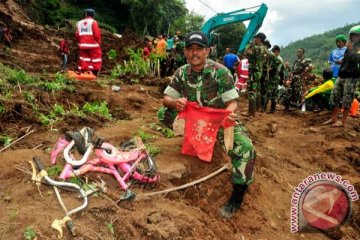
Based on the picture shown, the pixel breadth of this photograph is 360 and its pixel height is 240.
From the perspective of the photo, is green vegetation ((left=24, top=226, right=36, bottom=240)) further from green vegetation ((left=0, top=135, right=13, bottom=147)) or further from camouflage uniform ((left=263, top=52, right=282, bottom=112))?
camouflage uniform ((left=263, top=52, right=282, bottom=112))

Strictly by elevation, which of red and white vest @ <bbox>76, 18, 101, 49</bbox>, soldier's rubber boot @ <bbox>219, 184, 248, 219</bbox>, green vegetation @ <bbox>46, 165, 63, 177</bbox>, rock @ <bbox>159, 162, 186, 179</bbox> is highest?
red and white vest @ <bbox>76, 18, 101, 49</bbox>

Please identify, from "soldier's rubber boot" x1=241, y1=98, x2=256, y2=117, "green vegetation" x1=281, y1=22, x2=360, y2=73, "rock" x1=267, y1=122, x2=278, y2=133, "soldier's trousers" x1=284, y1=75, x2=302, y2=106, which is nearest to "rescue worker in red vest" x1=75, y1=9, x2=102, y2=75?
"soldier's rubber boot" x1=241, y1=98, x2=256, y2=117

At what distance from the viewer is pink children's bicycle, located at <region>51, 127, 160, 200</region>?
125 inches

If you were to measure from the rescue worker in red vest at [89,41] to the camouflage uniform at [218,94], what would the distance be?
16.8 feet

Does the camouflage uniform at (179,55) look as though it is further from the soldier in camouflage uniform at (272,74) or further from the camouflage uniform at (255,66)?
the camouflage uniform at (255,66)

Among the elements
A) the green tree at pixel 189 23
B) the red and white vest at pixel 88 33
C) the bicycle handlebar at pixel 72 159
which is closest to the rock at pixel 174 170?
the bicycle handlebar at pixel 72 159

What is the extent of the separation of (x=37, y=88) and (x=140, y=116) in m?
1.79

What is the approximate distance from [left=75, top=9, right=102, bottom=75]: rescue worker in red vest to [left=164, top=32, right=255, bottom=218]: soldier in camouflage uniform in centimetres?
511

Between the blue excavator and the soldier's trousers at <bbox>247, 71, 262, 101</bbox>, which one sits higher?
the blue excavator

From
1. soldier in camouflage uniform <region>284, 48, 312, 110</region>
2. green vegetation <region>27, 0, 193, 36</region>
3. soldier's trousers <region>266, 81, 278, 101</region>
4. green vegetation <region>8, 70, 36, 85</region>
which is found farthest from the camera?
green vegetation <region>27, 0, 193, 36</region>

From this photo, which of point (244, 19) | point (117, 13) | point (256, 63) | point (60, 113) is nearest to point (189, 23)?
point (117, 13)

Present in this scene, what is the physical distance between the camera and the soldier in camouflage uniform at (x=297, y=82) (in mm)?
9545

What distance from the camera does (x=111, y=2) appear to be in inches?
1236

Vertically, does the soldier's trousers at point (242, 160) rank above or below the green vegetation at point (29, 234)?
above
